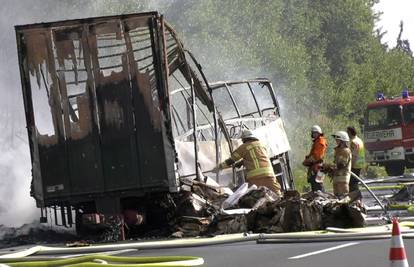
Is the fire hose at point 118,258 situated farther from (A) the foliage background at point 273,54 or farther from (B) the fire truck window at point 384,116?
(B) the fire truck window at point 384,116

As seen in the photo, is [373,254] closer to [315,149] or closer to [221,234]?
[221,234]

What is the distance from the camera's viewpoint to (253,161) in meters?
15.7

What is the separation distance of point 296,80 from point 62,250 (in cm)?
3379

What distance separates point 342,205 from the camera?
14.2 meters

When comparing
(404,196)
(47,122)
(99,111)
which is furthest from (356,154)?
(47,122)

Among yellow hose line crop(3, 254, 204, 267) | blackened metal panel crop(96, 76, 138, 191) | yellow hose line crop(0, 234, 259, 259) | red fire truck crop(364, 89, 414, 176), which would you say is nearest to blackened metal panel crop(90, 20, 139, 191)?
blackened metal panel crop(96, 76, 138, 191)

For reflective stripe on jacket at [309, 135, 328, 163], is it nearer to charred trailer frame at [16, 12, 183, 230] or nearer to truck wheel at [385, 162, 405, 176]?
charred trailer frame at [16, 12, 183, 230]

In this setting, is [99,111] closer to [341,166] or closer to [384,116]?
[341,166]

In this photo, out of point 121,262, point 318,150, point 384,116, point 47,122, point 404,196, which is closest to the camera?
point 121,262

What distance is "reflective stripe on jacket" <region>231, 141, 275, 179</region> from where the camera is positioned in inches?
617

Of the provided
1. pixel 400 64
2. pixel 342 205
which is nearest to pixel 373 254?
pixel 342 205

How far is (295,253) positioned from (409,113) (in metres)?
22.1

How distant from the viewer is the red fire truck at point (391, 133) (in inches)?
1296

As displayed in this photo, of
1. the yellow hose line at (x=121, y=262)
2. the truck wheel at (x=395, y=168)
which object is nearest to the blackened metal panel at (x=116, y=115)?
the yellow hose line at (x=121, y=262)
